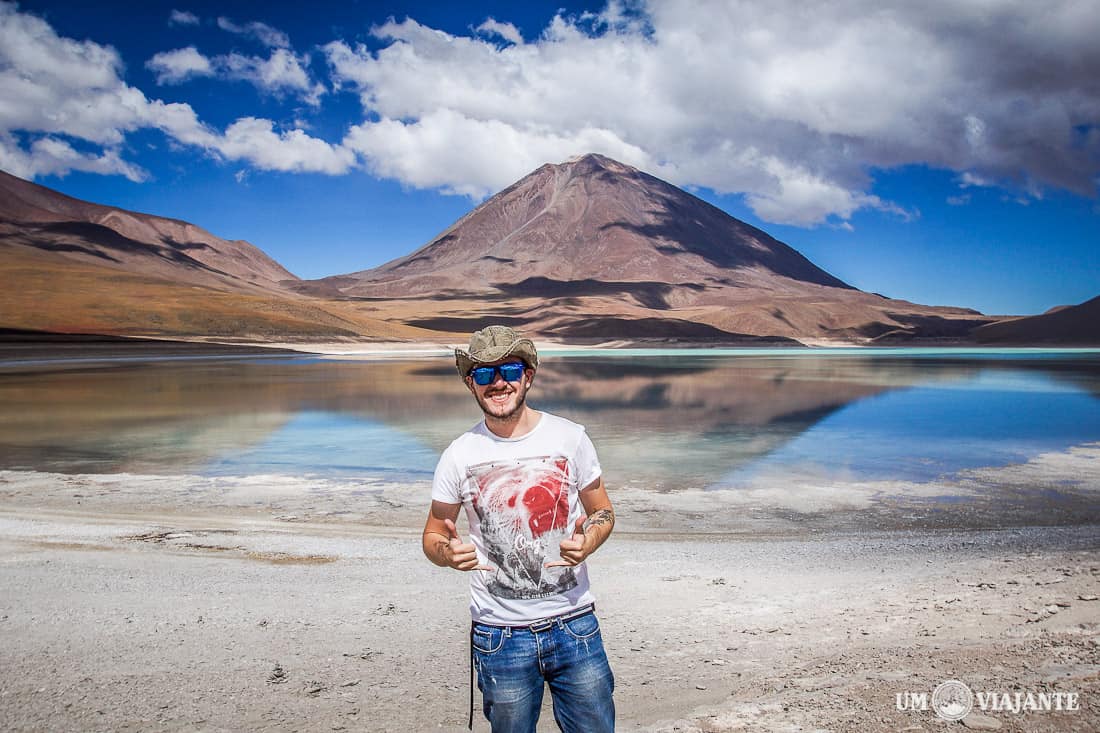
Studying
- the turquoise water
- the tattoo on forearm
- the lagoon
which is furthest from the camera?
the turquoise water

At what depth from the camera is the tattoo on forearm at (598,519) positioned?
2.68 metres

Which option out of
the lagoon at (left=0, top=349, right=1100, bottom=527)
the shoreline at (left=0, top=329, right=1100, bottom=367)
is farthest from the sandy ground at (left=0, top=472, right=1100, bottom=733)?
the shoreline at (left=0, top=329, right=1100, bottom=367)

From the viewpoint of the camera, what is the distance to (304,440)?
49.9ft

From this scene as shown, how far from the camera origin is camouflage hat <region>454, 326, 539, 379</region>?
269 centimetres

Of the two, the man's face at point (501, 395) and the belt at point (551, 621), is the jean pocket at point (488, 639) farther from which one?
the man's face at point (501, 395)

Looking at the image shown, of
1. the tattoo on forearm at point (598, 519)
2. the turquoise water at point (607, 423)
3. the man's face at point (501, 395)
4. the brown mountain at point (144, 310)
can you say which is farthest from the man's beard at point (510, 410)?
the brown mountain at point (144, 310)

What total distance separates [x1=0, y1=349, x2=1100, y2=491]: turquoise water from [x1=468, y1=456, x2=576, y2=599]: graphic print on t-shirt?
26.3 ft

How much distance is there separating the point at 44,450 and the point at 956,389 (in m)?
26.0

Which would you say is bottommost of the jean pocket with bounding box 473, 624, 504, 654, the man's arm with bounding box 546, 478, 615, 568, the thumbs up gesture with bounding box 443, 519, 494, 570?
the jean pocket with bounding box 473, 624, 504, 654

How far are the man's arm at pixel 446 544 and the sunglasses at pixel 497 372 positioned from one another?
1.38 ft

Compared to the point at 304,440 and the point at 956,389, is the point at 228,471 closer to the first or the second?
the point at 304,440

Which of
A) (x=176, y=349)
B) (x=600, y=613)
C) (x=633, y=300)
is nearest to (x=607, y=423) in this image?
(x=600, y=613)

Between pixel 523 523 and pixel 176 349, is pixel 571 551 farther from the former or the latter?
pixel 176 349

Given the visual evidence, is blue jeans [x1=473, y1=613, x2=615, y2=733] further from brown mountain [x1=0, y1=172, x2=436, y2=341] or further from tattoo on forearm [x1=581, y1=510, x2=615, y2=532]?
brown mountain [x1=0, y1=172, x2=436, y2=341]
